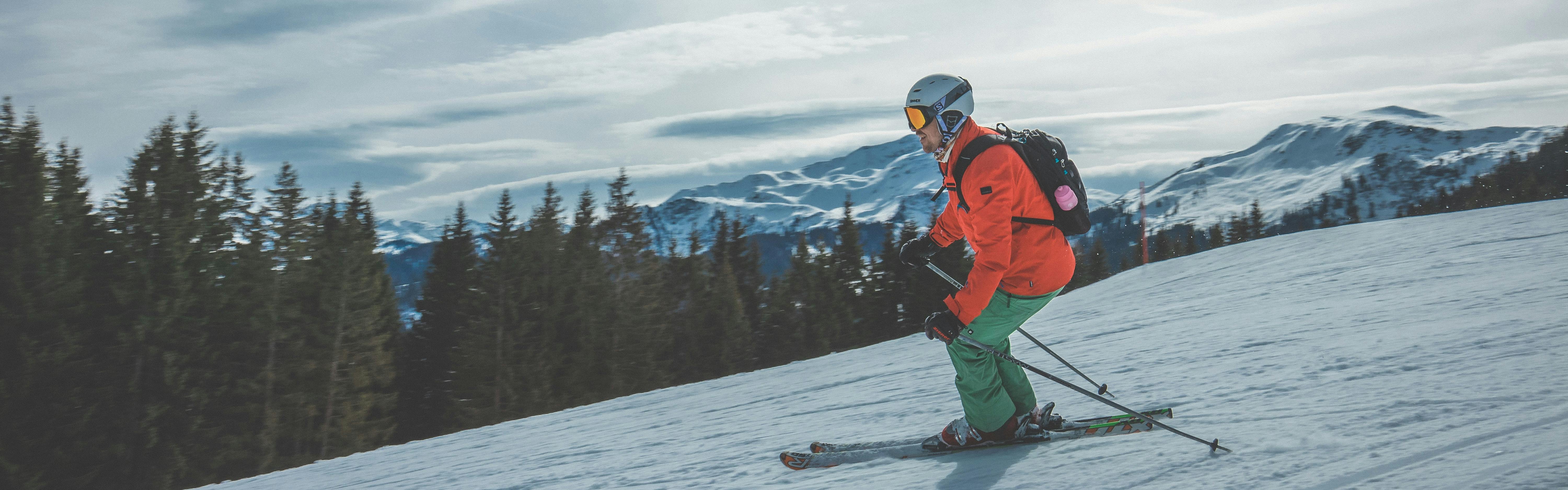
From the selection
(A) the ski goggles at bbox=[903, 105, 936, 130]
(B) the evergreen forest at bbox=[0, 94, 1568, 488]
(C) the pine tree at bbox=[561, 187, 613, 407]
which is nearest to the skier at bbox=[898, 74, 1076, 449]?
(A) the ski goggles at bbox=[903, 105, 936, 130]

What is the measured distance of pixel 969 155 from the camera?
3574mm

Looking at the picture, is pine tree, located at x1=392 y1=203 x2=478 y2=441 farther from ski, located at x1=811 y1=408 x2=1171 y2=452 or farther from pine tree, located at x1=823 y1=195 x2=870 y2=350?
ski, located at x1=811 y1=408 x2=1171 y2=452

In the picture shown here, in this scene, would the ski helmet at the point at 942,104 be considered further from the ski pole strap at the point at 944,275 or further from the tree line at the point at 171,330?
the tree line at the point at 171,330

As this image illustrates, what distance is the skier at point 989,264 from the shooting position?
3.42 meters

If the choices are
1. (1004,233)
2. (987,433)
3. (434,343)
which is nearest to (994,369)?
(987,433)

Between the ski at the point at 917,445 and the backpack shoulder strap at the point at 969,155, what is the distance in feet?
3.95

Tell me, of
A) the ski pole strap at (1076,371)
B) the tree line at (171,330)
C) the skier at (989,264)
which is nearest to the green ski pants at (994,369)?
the skier at (989,264)

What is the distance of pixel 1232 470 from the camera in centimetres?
308

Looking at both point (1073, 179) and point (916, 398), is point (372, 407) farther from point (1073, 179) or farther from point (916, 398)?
point (1073, 179)

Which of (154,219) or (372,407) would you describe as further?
(372,407)

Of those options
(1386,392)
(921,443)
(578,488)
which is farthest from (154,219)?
(1386,392)

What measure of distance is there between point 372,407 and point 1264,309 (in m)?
28.6

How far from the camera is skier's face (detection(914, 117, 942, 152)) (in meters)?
3.78

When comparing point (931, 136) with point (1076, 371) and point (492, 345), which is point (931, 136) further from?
point (492, 345)
